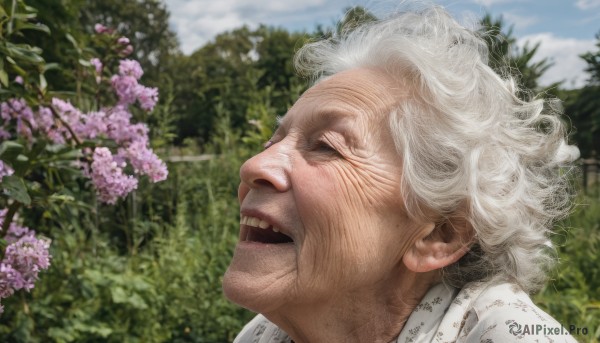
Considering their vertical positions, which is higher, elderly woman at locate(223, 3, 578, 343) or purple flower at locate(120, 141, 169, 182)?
elderly woman at locate(223, 3, 578, 343)

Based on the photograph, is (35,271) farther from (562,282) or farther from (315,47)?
(562,282)

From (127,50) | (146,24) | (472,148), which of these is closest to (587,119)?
(127,50)

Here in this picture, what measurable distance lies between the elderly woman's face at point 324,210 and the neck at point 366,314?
34mm

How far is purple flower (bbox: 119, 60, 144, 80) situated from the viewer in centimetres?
343

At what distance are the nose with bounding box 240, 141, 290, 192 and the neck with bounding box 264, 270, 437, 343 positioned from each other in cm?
31

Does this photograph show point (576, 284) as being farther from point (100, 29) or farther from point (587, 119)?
point (587, 119)

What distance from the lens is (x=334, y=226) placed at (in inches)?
59.2

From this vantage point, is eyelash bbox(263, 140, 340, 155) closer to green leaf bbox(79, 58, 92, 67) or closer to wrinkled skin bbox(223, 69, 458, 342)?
wrinkled skin bbox(223, 69, 458, 342)

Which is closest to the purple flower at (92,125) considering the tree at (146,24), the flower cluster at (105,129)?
the flower cluster at (105,129)

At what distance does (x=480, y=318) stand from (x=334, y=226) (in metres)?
0.37

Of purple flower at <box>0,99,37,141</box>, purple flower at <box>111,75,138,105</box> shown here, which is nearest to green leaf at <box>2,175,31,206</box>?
purple flower at <box>0,99,37,141</box>

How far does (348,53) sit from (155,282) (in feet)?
8.49

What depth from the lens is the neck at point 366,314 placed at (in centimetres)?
159

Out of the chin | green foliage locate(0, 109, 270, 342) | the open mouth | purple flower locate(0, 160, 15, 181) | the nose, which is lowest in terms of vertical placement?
green foliage locate(0, 109, 270, 342)
